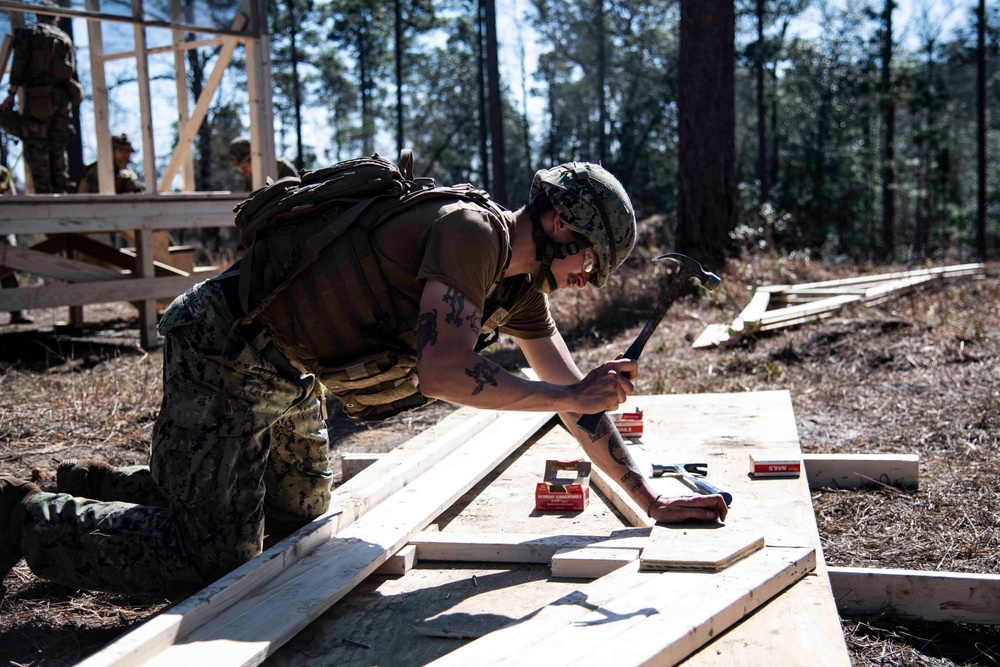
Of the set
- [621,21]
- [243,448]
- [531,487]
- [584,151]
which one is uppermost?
[621,21]

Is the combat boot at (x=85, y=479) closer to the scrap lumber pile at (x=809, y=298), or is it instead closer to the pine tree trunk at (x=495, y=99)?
the scrap lumber pile at (x=809, y=298)

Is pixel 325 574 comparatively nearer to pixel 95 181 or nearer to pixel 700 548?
pixel 700 548

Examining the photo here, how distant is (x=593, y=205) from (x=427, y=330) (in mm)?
656

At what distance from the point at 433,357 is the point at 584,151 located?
3776 cm

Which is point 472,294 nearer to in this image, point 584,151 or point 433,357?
point 433,357

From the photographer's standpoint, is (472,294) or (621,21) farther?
(621,21)

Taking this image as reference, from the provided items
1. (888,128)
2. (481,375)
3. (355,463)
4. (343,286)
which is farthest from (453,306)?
(888,128)

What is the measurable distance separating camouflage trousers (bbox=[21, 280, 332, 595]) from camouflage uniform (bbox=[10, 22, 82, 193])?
7.44 meters

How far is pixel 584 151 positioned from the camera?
38.8 metres

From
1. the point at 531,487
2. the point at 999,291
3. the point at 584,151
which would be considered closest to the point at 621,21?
the point at 584,151

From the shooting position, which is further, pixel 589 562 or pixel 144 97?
pixel 144 97

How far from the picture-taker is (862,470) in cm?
372

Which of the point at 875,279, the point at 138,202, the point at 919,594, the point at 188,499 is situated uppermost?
the point at 138,202

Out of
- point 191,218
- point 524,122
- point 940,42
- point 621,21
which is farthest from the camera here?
point 524,122
